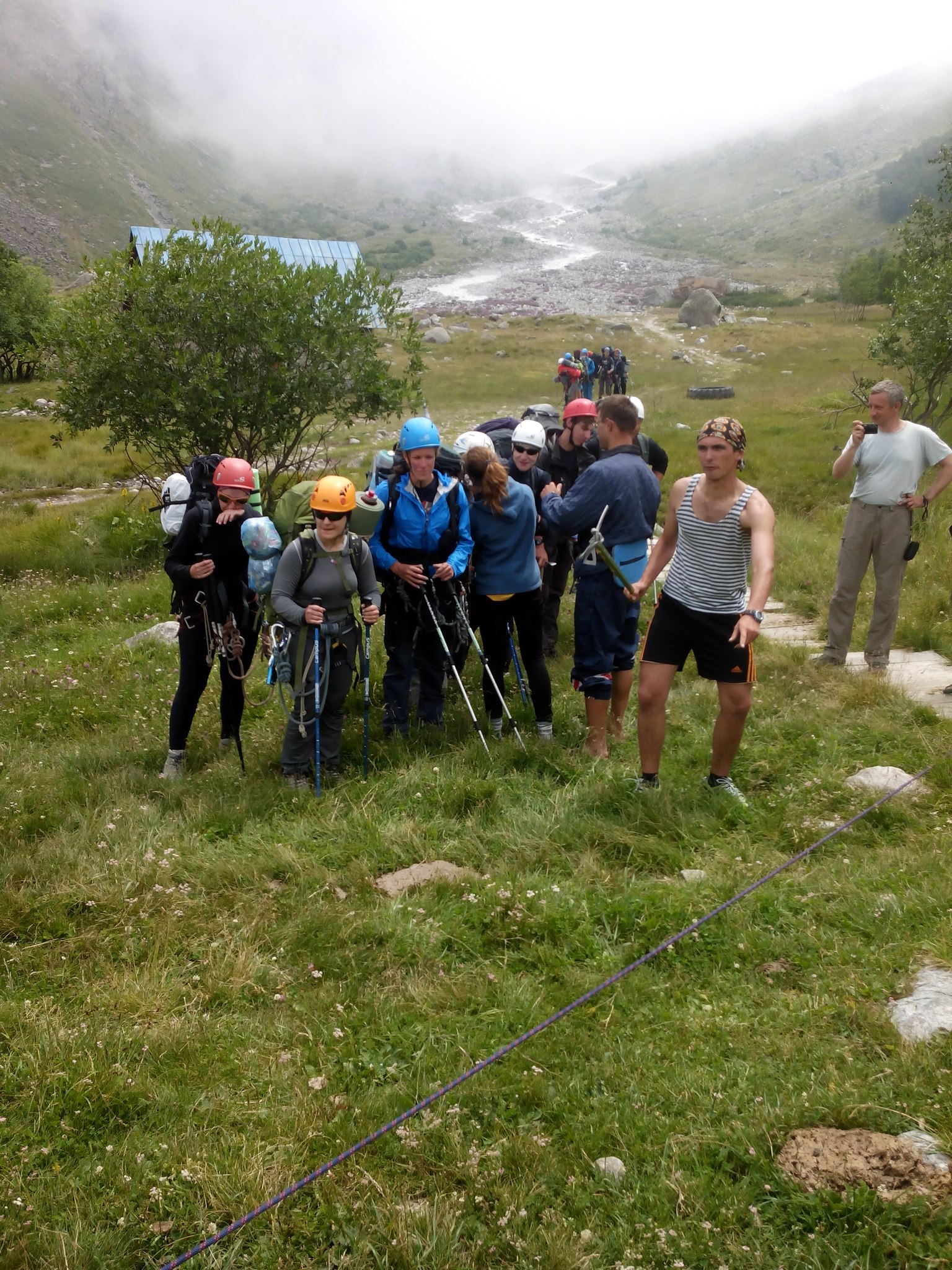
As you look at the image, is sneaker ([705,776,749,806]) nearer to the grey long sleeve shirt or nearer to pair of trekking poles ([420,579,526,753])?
pair of trekking poles ([420,579,526,753])

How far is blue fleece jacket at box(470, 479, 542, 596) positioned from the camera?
633 cm

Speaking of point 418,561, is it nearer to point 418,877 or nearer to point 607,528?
point 607,528

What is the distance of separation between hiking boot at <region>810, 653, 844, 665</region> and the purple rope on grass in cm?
320

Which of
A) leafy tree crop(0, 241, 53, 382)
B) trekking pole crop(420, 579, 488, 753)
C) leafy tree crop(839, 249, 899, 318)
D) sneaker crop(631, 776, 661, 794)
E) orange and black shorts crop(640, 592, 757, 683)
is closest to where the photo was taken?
orange and black shorts crop(640, 592, 757, 683)

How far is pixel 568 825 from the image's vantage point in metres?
5.20

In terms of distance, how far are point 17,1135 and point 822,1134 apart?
2.86 meters

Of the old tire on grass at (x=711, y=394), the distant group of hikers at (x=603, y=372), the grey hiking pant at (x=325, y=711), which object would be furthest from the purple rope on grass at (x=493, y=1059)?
the old tire on grass at (x=711, y=394)

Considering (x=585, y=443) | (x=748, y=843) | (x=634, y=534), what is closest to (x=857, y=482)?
(x=585, y=443)

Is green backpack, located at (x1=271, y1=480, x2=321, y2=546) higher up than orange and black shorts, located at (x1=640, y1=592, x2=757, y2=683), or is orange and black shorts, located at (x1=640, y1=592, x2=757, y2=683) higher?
green backpack, located at (x1=271, y1=480, x2=321, y2=546)

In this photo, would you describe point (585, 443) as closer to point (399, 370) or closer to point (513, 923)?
point (513, 923)

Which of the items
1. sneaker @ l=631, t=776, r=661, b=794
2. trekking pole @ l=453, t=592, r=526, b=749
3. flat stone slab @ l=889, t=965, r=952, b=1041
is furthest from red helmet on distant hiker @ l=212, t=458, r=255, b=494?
flat stone slab @ l=889, t=965, r=952, b=1041

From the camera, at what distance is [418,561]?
638 cm

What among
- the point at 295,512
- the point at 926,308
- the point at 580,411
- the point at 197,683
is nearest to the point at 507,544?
the point at 295,512

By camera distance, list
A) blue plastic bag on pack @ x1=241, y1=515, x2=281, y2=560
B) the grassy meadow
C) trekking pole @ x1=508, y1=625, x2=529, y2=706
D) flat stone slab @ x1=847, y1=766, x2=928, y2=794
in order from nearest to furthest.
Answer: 1. the grassy meadow
2. flat stone slab @ x1=847, y1=766, x2=928, y2=794
3. blue plastic bag on pack @ x1=241, y1=515, x2=281, y2=560
4. trekking pole @ x1=508, y1=625, x2=529, y2=706
